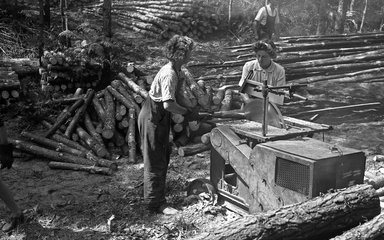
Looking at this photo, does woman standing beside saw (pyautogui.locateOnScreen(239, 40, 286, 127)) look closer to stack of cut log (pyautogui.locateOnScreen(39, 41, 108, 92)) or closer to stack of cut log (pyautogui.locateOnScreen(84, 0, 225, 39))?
stack of cut log (pyautogui.locateOnScreen(39, 41, 108, 92))

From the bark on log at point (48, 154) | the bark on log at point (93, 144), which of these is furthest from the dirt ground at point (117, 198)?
the bark on log at point (93, 144)

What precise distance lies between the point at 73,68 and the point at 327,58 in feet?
27.0

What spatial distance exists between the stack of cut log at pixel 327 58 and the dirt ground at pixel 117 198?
2508 mm

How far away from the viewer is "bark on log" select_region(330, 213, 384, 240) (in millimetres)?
3555

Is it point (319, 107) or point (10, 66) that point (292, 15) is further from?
point (10, 66)

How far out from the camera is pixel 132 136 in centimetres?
775

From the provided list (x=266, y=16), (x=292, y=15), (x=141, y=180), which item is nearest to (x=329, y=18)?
(x=292, y=15)

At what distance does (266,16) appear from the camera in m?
12.7

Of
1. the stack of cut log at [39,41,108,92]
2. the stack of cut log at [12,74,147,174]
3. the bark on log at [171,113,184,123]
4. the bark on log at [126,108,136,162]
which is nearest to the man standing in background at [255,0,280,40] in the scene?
the stack of cut log at [39,41,108,92]

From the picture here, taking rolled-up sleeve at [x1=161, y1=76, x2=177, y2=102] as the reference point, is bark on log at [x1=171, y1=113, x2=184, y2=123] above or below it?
below

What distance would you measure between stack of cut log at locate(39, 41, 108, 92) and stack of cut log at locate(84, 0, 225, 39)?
17.5ft

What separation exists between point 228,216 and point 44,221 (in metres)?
2.43

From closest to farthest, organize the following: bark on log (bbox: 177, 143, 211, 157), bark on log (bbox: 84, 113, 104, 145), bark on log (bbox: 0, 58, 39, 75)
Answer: bark on log (bbox: 177, 143, 211, 157) < bark on log (bbox: 84, 113, 104, 145) < bark on log (bbox: 0, 58, 39, 75)

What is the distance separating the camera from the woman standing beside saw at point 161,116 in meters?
4.90
